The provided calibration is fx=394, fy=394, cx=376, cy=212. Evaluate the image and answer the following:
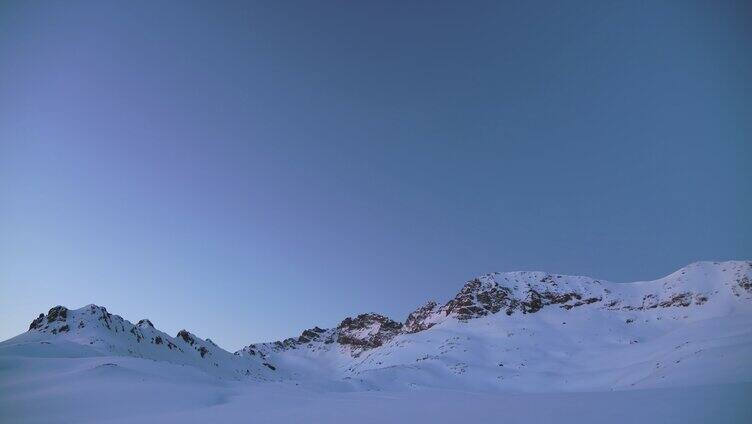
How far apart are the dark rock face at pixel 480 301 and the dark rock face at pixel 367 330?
34.4 meters

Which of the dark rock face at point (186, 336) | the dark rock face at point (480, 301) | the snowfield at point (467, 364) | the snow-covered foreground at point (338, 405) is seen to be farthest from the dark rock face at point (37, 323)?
the dark rock face at point (480, 301)

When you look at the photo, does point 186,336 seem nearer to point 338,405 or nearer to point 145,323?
point 145,323

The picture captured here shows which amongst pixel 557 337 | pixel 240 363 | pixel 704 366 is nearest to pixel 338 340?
pixel 240 363

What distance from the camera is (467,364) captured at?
231 feet

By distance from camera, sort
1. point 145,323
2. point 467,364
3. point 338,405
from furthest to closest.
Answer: point 145,323, point 467,364, point 338,405

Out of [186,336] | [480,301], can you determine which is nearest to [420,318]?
[480,301]

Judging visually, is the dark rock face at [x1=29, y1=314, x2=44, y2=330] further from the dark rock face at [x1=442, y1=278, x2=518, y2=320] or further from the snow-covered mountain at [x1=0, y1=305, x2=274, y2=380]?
the dark rock face at [x1=442, y1=278, x2=518, y2=320]

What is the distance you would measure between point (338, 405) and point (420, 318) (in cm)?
12662

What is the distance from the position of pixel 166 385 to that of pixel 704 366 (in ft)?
113

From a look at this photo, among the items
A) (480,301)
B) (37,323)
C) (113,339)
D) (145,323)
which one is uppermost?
(480,301)

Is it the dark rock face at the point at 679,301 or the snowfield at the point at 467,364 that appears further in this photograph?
the dark rock face at the point at 679,301

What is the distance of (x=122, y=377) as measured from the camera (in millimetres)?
19922

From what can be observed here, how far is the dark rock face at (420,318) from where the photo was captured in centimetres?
11989

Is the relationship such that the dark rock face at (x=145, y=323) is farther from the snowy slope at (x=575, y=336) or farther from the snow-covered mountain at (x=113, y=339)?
the snowy slope at (x=575, y=336)
